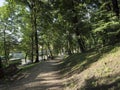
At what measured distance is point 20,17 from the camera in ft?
151

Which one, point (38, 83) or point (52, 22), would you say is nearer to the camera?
point (38, 83)

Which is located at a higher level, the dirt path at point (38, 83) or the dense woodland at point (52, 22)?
the dense woodland at point (52, 22)

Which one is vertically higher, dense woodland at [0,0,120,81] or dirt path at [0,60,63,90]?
dense woodland at [0,0,120,81]

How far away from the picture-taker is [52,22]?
38.6 m

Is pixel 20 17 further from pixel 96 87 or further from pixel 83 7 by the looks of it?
pixel 96 87

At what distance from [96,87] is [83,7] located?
18.6 meters

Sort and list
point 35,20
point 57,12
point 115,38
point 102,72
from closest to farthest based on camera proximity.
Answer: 1. point 102,72
2. point 115,38
3. point 57,12
4. point 35,20

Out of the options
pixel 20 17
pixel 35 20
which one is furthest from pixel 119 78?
pixel 20 17

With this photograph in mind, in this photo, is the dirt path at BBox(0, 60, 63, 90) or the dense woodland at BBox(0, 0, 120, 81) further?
the dense woodland at BBox(0, 0, 120, 81)

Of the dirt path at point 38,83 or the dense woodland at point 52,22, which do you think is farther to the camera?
the dense woodland at point 52,22

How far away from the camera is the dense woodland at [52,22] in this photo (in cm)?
2181

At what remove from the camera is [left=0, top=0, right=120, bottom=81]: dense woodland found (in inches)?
859

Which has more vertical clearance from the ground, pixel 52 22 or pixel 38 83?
pixel 52 22

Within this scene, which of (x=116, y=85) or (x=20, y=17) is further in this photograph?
(x=20, y=17)
